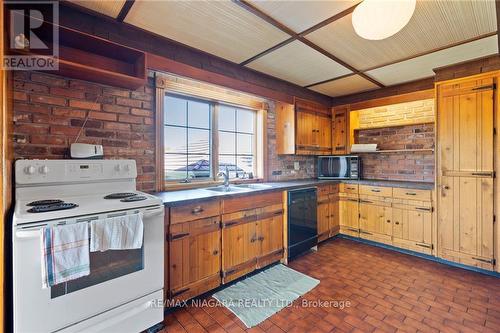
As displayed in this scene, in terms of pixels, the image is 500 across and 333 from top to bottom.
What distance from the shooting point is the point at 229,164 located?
318 cm

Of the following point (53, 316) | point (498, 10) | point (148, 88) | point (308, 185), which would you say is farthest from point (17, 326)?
point (498, 10)

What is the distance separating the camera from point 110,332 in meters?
1.49

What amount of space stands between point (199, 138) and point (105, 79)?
3.78 feet

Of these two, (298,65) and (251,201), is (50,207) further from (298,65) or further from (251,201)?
(298,65)

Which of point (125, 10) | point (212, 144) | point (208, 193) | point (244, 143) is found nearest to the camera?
point (125, 10)

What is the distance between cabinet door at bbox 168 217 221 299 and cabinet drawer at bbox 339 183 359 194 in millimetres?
2310

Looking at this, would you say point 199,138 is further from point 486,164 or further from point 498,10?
point 486,164

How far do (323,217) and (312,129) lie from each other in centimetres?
134

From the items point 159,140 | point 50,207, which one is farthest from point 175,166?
point 50,207

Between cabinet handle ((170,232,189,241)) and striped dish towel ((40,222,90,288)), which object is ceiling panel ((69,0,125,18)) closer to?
striped dish towel ((40,222,90,288))

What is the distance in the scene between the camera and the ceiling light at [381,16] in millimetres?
1536

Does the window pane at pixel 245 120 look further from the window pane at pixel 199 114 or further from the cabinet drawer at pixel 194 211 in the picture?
the cabinet drawer at pixel 194 211

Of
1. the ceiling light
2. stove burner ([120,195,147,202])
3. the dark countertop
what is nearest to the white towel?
stove burner ([120,195,147,202])

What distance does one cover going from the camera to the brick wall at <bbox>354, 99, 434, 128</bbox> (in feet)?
11.3
